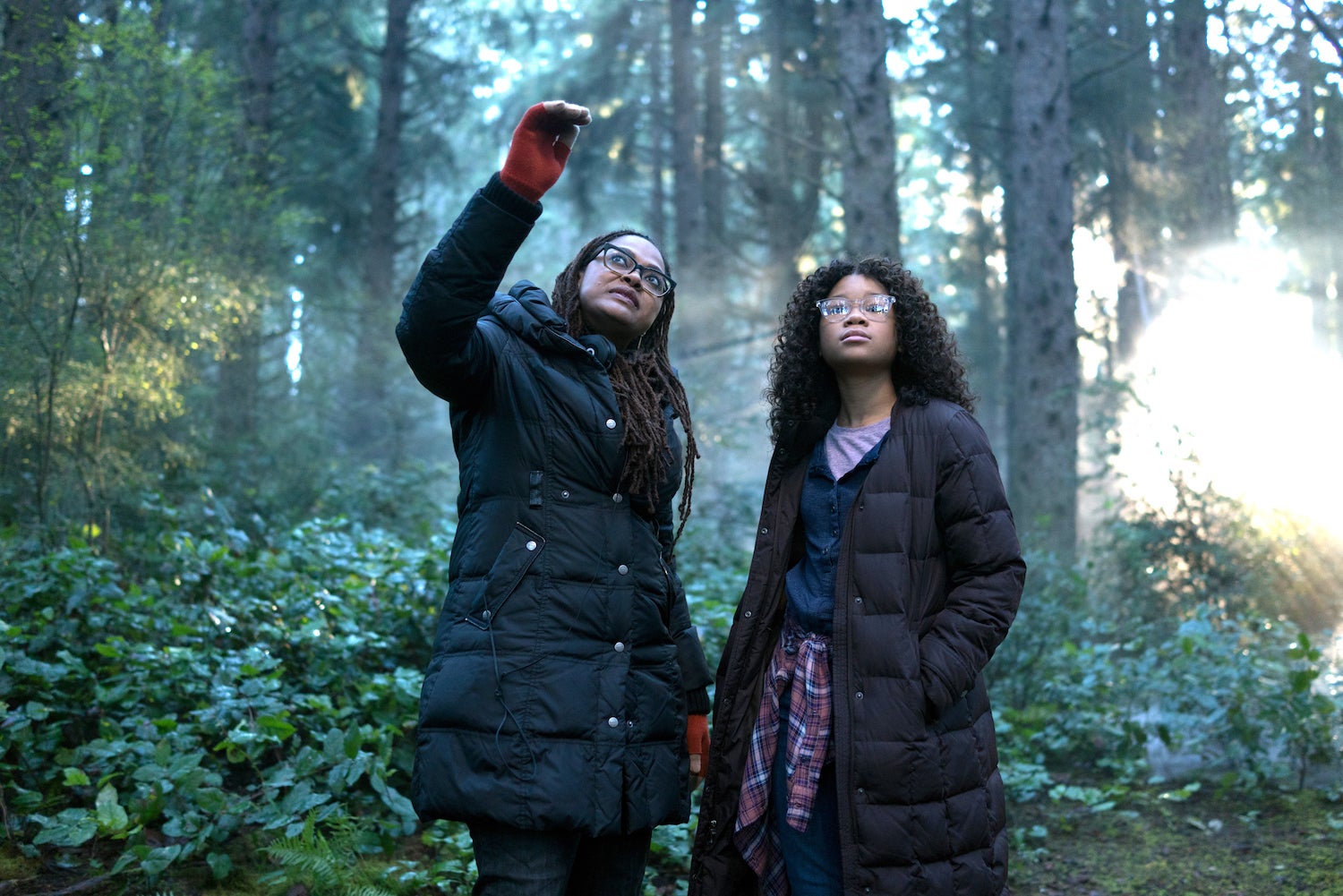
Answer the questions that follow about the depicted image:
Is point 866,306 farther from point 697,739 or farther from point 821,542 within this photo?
point 697,739

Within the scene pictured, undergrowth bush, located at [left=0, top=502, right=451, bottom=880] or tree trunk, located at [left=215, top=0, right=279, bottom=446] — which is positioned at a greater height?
tree trunk, located at [left=215, top=0, right=279, bottom=446]

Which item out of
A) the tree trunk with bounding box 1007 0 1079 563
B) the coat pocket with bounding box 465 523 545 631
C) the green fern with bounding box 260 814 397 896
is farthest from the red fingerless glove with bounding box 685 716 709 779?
the tree trunk with bounding box 1007 0 1079 563

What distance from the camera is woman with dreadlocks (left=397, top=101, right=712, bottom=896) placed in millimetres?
2475

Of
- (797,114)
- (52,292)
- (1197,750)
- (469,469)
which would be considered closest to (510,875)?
(469,469)

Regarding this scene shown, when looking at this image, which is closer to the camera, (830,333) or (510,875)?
(510,875)

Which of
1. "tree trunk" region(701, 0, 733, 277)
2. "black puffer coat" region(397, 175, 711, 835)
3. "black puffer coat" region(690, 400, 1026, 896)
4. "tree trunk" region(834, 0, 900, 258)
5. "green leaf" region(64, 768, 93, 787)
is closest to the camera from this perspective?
"black puffer coat" region(397, 175, 711, 835)

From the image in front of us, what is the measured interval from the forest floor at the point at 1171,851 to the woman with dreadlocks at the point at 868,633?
161 centimetres

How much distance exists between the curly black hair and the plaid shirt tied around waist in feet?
2.32

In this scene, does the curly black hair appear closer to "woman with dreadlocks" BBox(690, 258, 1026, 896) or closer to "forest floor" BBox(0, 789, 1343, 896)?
"woman with dreadlocks" BBox(690, 258, 1026, 896)

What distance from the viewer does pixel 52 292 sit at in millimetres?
6566

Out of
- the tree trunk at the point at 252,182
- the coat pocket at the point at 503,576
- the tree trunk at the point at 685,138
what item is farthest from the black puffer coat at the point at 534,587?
the tree trunk at the point at 685,138

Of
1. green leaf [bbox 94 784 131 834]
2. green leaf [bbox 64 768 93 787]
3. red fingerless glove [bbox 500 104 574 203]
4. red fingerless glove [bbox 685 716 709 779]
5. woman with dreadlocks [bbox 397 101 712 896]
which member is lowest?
green leaf [bbox 94 784 131 834]

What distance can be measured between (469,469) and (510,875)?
3.28 feet

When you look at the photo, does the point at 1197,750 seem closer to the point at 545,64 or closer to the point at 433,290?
the point at 433,290
